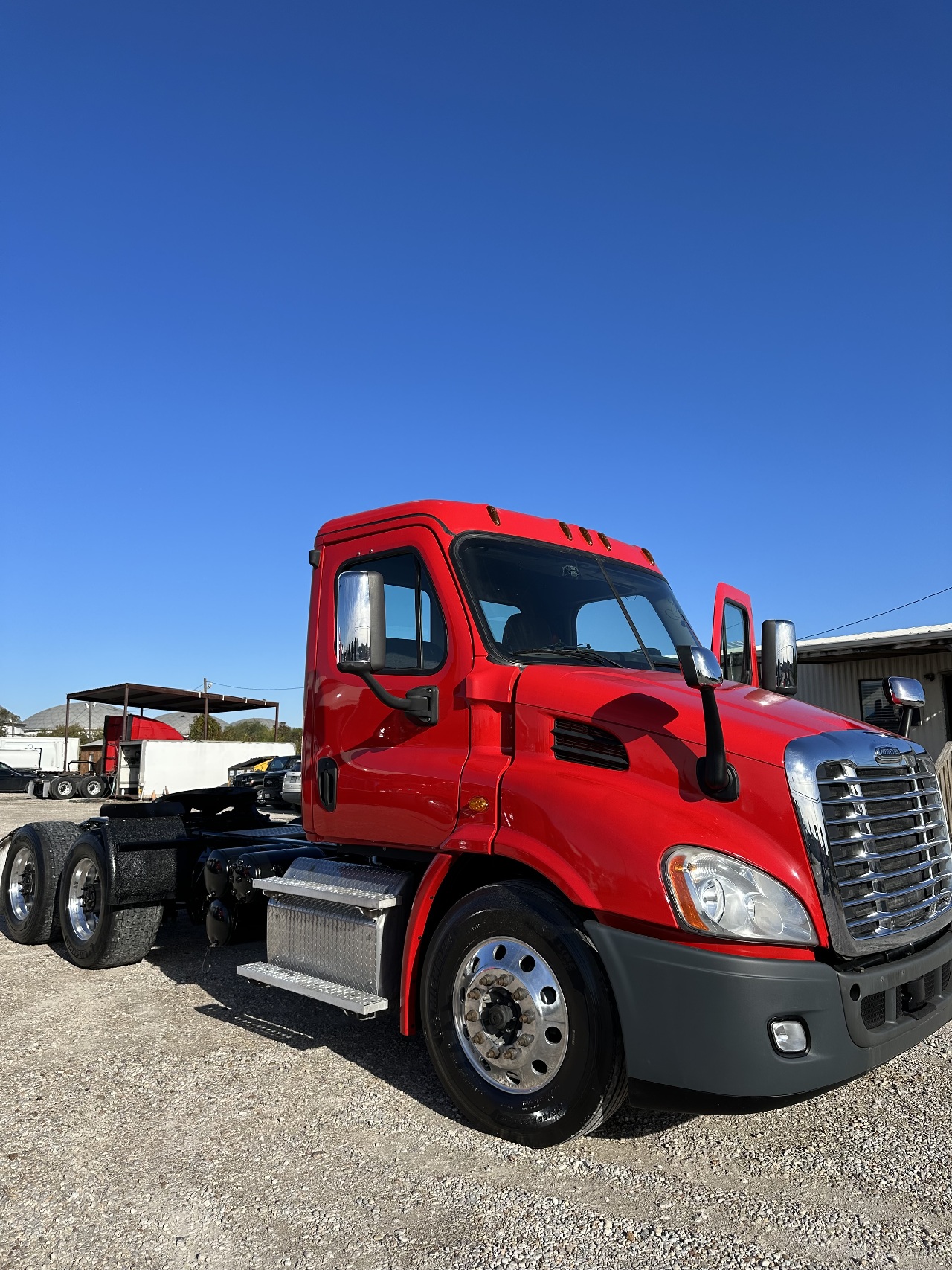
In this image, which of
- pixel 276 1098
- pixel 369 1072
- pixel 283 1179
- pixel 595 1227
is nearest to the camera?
pixel 595 1227

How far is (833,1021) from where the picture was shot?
9.73 feet

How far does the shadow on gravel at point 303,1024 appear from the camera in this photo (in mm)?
4230

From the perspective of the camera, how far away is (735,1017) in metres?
2.92

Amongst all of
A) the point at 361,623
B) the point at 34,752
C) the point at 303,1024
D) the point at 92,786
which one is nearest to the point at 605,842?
the point at 361,623

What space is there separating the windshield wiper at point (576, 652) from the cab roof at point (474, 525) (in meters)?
0.66

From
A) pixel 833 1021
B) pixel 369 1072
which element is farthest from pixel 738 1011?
pixel 369 1072

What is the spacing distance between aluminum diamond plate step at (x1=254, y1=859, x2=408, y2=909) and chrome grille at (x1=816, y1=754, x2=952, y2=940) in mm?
1879

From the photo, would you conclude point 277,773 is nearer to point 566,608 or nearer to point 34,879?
point 34,879

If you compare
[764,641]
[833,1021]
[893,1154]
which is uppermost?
[764,641]

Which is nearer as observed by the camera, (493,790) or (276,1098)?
(493,790)

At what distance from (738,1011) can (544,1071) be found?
2.79ft

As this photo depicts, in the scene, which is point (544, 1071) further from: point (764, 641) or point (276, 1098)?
point (764, 641)

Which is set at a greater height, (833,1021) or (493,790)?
(493,790)

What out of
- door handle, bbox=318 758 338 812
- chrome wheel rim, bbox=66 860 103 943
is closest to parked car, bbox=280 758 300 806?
chrome wheel rim, bbox=66 860 103 943
